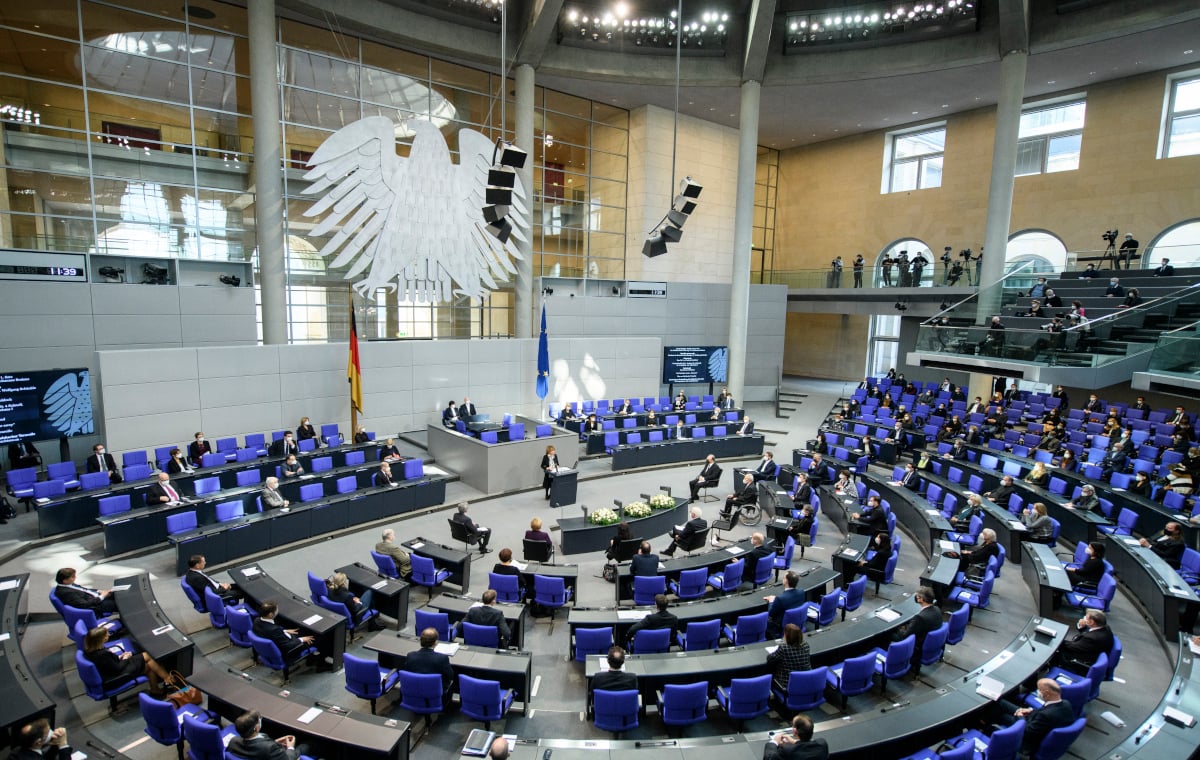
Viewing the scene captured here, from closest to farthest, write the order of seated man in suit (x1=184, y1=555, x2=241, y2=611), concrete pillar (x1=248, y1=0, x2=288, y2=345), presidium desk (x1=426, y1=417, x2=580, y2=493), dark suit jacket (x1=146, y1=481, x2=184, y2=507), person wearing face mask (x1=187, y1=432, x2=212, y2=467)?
1. seated man in suit (x1=184, y1=555, x2=241, y2=611)
2. dark suit jacket (x1=146, y1=481, x2=184, y2=507)
3. person wearing face mask (x1=187, y1=432, x2=212, y2=467)
4. presidium desk (x1=426, y1=417, x2=580, y2=493)
5. concrete pillar (x1=248, y1=0, x2=288, y2=345)

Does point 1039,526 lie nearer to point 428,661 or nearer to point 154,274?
point 428,661

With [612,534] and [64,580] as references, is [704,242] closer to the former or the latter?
[612,534]

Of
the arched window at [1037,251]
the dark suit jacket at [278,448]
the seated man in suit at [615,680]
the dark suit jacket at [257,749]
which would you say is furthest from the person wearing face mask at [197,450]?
the arched window at [1037,251]

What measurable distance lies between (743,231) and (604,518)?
15418mm

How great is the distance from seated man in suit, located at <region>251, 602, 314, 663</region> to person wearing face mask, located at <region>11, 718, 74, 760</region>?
201 centimetres

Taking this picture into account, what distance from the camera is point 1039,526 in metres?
9.98

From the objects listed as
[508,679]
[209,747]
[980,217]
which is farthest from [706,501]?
[980,217]

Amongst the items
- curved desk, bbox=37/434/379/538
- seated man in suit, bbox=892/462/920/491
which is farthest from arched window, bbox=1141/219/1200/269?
curved desk, bbox=37/434/379/538

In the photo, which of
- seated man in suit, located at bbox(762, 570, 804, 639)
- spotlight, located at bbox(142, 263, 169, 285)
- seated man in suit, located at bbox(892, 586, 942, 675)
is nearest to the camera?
seated man in suit, located at bbox(892, 586, 942, 675)

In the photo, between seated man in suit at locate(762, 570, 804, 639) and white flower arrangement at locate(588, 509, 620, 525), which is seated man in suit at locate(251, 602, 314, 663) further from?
seated man in suit at locate(762, 570, 804, 639)

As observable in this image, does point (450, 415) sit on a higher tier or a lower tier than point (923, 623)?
higher

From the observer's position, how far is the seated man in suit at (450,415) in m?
16.9

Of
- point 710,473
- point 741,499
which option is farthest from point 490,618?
point 710,473

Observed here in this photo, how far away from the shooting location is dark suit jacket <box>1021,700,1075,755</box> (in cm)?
509
